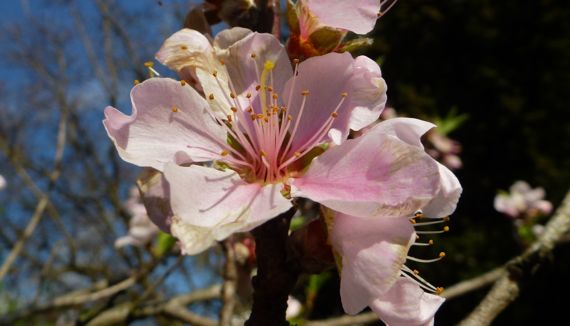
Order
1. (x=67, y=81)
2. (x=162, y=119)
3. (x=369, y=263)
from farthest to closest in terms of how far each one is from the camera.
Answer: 1. (x=67, y=81)
2. (x=162, y=119)
3. (x=369, y=263)

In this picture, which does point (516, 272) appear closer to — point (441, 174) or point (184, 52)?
point (441, 174)

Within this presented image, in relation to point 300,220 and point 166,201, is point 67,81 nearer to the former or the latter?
point 300,220

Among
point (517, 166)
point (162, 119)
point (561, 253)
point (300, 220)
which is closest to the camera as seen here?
point (162, 119)

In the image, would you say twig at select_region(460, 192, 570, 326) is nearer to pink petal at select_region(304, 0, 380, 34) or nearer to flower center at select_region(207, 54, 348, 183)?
flower center at select_region(207, 54, 348, 183)

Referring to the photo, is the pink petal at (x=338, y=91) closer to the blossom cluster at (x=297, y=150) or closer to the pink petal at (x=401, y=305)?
the blossom cluster at (x=297, y=150)

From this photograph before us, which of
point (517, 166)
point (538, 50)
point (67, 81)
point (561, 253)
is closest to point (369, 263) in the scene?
point (67, 81)

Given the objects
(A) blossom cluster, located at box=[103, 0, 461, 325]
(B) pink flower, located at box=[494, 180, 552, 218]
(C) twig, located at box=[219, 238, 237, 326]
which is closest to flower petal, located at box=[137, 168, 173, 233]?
(A) blossom cluster, located at box=[103, 0, 461, 325]
